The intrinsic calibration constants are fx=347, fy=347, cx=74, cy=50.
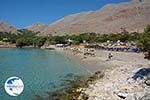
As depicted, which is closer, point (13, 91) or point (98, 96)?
point (13, 91)

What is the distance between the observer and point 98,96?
2116 cm

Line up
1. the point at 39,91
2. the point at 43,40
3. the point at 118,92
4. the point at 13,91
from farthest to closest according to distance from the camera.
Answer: the point at 43,40 → the point at 39,91 → the point at 118,92 → the point at 13,91

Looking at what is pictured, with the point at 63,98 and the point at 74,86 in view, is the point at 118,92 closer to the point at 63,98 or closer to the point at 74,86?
the point at 63,98

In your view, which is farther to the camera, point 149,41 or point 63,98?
point 149,41

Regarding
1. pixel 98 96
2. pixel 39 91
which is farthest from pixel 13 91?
pixel 39 91

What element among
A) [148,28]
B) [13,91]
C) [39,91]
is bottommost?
[39,91]

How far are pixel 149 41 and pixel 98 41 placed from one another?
10544cm

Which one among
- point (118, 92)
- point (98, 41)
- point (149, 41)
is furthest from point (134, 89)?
point (98, 41)

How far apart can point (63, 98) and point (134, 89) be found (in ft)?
15.4

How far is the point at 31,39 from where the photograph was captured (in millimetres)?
151125

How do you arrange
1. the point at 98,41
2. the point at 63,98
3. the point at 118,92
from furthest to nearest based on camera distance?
the point at 98,41 → the point at 63,98 → the point at 118,92

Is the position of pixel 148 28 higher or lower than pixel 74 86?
higher

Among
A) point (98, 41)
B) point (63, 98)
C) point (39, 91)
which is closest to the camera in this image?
point (63, 98)

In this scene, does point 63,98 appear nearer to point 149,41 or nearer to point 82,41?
point 149,41
